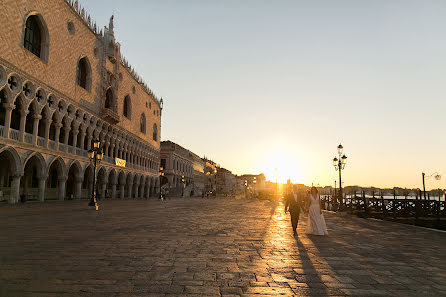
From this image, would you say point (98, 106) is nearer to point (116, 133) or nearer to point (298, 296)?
point (116, 133)

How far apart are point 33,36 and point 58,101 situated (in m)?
5.55

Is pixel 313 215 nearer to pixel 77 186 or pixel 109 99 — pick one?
pixel 77 186

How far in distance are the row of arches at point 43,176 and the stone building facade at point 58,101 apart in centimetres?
8

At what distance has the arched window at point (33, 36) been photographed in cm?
2273

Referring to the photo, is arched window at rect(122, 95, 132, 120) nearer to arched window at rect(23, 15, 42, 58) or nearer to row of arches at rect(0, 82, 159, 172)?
row of arches at rect(0, 82, 159, 172)

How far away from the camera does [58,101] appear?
83.9 ft

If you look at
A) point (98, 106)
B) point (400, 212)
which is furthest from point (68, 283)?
point (98, 106)

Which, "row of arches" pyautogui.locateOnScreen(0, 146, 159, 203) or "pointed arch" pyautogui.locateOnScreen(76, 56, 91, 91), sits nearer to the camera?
"row of arches" pyautogui.locateOnScreen(0, 146, 159, 203)

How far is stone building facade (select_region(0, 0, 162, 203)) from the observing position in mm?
20594

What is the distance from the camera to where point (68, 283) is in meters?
3.75

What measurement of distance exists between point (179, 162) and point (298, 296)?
225ft

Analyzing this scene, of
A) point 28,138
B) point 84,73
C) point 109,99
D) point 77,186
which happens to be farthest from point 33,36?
point 109,99

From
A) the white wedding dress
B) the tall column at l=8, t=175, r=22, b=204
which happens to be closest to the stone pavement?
the white wedding dress

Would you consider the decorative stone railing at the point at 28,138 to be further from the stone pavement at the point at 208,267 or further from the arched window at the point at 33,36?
the stone pavement at the point at 208,267
